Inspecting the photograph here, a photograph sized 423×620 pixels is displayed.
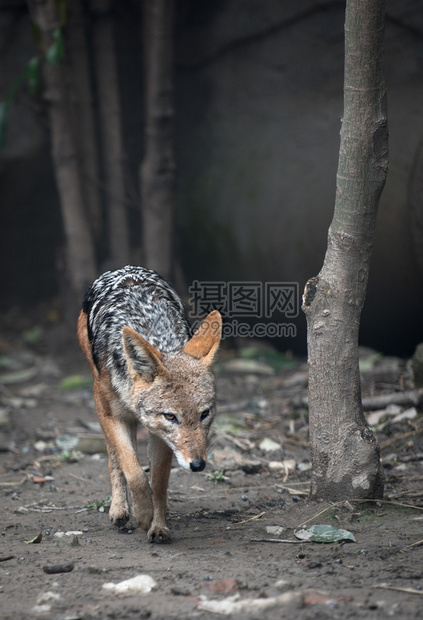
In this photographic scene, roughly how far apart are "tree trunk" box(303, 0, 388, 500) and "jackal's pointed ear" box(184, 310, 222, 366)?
21.8 inches

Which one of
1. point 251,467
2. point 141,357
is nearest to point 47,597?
point 141,357

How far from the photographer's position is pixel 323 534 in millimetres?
3932

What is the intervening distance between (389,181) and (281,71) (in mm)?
2538

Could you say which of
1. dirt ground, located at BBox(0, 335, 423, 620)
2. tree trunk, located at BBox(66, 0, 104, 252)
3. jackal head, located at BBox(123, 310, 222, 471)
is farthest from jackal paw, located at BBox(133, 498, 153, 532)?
tree trunk, located at BBox(66, 0, 104, 252)

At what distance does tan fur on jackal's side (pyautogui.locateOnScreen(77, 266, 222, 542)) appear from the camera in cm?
402

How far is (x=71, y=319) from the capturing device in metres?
9.26

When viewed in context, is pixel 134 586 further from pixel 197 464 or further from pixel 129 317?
pixel 129 317

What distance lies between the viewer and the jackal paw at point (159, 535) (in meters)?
4.18

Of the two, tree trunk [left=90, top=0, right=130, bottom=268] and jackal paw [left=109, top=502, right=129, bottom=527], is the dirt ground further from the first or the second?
tree trunk [left=90, top=0, right=130, bottom=268]

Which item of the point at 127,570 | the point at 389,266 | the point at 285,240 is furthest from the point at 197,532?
the point at 285,240

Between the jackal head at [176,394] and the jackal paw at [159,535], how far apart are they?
54 cm

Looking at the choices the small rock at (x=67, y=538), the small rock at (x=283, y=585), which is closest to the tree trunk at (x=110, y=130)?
the small rock at (x=67, y=538)

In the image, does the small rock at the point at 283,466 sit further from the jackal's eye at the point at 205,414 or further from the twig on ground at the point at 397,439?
the jackal's eye at the point at 205,414
